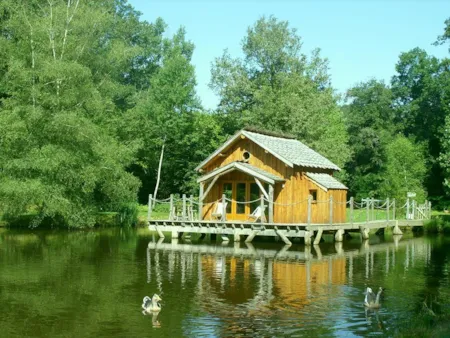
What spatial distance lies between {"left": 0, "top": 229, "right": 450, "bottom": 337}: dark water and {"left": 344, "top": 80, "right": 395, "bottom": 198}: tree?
103 feet

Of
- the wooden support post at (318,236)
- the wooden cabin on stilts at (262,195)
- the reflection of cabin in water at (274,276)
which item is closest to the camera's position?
the reflection of cabin in water at (274,276)

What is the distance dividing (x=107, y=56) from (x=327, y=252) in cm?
2265

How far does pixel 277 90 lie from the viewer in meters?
47.7

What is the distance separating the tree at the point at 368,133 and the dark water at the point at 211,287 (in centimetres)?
3127

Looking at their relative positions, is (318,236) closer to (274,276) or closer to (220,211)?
(220,211)

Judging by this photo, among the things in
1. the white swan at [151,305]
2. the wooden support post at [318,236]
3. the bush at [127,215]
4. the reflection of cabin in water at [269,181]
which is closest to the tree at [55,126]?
the bush at [127,215]

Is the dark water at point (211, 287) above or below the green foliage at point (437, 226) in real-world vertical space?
below

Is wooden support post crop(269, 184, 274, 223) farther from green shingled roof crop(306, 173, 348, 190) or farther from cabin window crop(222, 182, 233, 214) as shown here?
cabin window crop(222, 182, 233, 214)

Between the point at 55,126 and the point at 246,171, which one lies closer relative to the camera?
the point at 246,171

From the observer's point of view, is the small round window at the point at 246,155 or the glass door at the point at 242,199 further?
the small round window at the point at 246,155

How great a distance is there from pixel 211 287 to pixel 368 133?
4611 cm

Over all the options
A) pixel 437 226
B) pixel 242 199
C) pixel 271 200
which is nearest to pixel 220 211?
pixel 242 199

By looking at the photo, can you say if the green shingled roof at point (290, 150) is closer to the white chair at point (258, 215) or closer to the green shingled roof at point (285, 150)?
the green shingled roof at point (285, 150)

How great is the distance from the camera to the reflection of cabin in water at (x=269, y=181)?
3120 cm
